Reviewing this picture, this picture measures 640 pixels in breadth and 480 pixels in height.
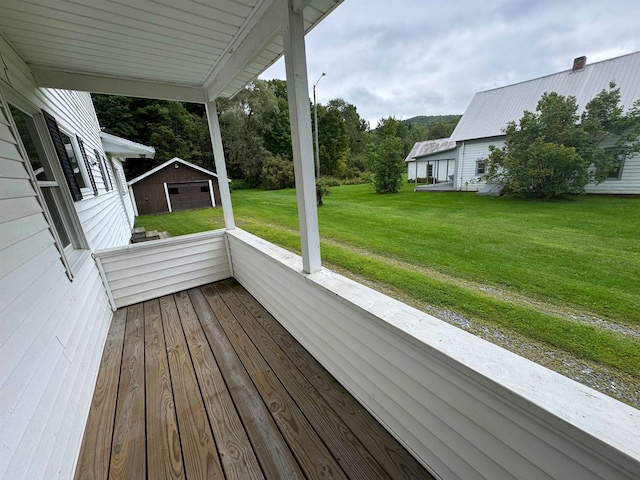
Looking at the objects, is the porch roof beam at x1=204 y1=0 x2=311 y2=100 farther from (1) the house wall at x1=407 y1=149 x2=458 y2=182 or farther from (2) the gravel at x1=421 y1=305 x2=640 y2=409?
(1) the house wall at x1=407 y1=149 x2=458 y2=182

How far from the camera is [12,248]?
1.21 m

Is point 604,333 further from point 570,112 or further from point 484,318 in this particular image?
point 570,112

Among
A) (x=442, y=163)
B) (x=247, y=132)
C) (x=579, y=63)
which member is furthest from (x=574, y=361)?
(x=247, y=132)

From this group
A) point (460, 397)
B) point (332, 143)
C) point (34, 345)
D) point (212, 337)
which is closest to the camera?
point (460, 397)

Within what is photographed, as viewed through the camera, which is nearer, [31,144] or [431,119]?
[31,144]

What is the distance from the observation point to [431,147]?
→ 3426mm

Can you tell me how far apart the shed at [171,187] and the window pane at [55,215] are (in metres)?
9.06

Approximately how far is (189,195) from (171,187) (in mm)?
729

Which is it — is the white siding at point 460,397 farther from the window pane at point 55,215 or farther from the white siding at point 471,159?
the white siding at point 471,159

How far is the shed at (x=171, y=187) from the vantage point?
10242 millimetres

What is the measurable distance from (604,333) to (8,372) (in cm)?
275

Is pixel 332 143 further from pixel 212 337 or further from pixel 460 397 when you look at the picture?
pixel 460 397

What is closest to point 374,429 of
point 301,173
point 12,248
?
point 301,173

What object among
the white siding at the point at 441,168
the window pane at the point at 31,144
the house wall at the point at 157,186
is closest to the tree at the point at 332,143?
the house wall at the point at 157,186
